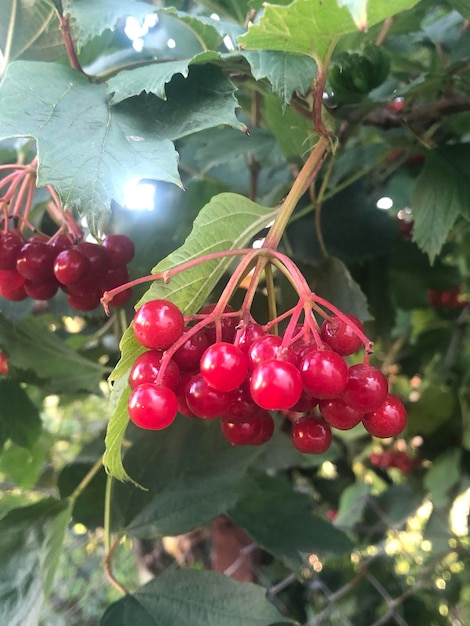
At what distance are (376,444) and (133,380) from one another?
1.06 meters

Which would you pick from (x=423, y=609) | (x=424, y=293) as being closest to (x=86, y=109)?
(x=424, y=293)

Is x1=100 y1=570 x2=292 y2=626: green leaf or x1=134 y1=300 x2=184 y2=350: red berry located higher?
x1=134 y1=300 x2=184 y2=350: red berry

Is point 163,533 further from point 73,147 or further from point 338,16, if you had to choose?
point 338,16

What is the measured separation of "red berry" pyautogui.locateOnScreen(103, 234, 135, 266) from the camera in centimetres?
61

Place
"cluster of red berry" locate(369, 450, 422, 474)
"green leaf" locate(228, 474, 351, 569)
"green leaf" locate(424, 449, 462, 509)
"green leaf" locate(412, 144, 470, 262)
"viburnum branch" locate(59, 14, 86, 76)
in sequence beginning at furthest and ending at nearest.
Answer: "cluster of red berry" locate(369, 450, 422, 474) → "green leaf" locate(424, 449, 462, 509) → "green leaf" locate(228, 474, 351, 569) → "green leaf" locate(412, 144, 470, 262) → "viburnum branch" locate(59, 14, 86, 76)

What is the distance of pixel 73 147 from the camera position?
462 mm

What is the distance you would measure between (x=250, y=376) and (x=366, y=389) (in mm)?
81

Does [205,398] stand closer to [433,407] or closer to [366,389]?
[366,389]

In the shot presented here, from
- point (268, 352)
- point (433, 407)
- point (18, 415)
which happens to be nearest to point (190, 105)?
point (268, 352)

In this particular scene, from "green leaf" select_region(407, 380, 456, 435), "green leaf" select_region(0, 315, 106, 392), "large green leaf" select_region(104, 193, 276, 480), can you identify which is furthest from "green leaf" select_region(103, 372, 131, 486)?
"green leaf" select_region(407, 380, 456, 435)

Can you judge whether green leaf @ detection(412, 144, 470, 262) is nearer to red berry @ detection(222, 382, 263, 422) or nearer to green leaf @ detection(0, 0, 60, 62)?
red berry @ detection(222, 382, 263, 422)

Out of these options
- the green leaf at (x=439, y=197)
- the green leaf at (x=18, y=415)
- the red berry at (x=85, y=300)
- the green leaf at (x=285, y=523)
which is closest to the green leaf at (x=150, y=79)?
the red berry at (x=85, y=300)

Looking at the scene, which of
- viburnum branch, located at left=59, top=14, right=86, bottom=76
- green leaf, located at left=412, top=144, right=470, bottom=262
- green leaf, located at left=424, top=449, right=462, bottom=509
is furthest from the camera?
green leaf, located at left=424, top=449, right=462, bottom=509

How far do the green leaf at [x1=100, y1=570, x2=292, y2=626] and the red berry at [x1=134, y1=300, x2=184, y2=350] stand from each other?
1.21 feet
